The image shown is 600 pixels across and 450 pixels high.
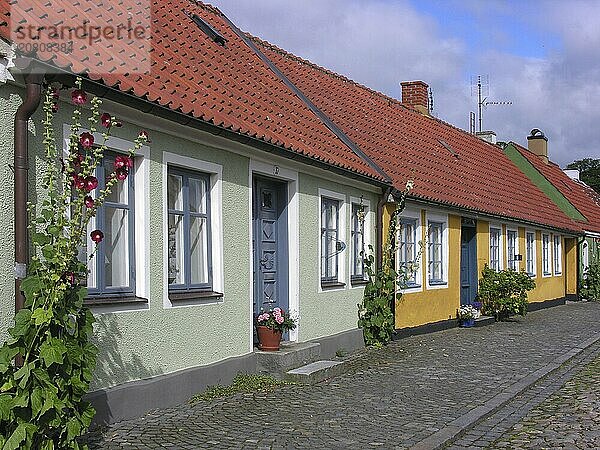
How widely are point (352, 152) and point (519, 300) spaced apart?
7776mm

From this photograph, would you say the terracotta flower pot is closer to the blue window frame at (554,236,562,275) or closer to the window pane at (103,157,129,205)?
the window pane at (103,157,129,205)

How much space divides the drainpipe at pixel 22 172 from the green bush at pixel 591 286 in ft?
92.0

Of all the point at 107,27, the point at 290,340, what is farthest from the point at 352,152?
the point at 107,27

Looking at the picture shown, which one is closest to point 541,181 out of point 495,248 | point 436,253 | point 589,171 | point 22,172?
point 495,248

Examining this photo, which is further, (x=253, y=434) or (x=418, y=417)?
(x=418, y=417)

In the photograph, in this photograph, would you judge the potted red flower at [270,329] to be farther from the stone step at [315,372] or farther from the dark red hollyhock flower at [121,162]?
the dark red hollyhock flower at [121,162]

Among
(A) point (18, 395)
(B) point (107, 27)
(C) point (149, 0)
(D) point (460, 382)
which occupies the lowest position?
(D) point (460, 382)

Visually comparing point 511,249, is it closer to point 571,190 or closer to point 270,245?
point 571,190

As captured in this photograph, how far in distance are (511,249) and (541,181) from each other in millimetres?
8765

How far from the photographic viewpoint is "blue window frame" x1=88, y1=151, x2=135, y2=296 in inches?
306

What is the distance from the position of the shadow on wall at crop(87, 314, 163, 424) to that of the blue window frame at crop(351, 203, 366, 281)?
6.57 metres

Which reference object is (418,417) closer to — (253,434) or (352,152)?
(253,434)

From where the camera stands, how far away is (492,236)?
2195 cm

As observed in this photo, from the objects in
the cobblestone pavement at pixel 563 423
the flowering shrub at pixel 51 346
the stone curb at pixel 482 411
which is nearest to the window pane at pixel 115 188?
the flowering shrub at pixel 51 346
